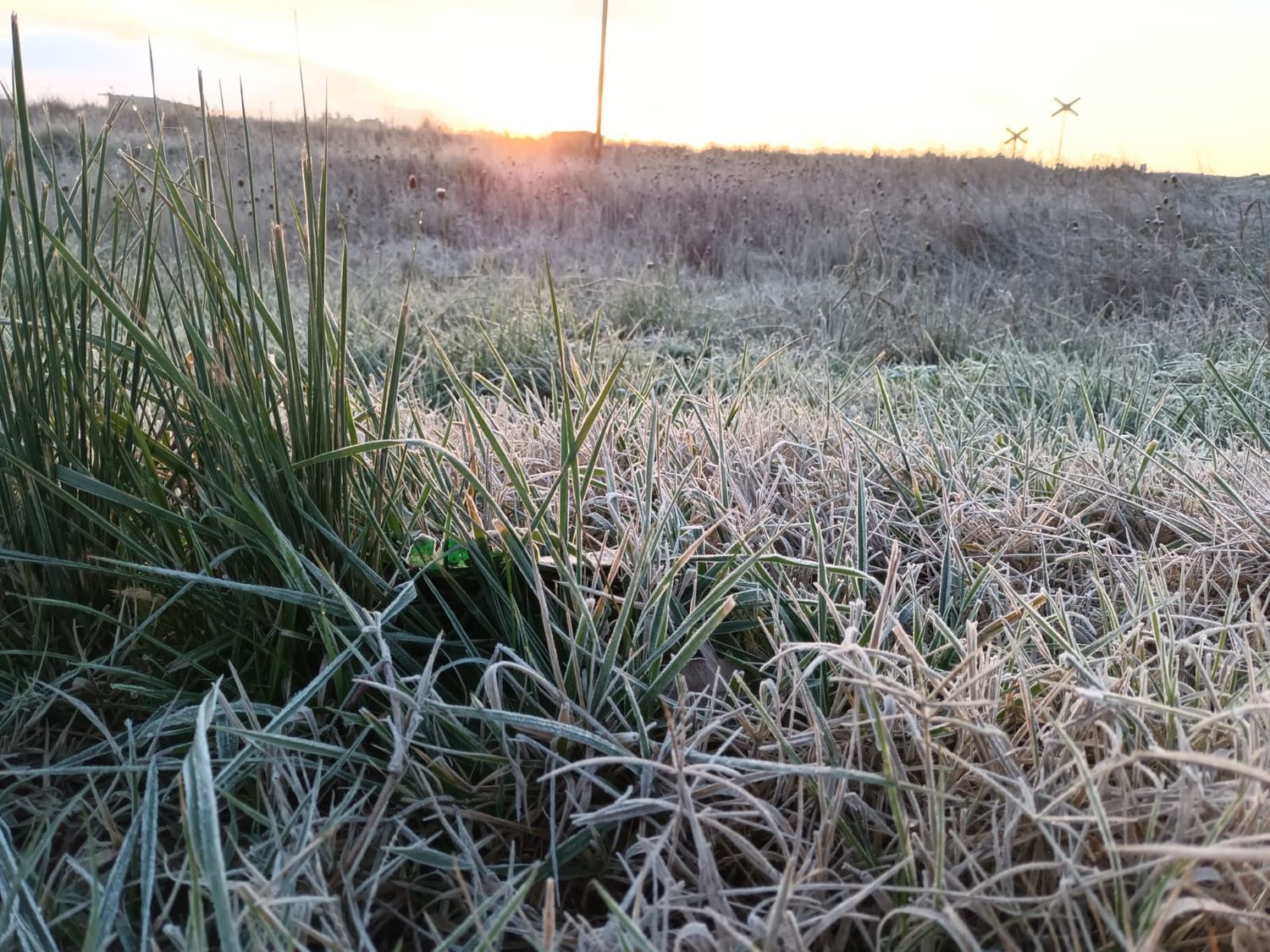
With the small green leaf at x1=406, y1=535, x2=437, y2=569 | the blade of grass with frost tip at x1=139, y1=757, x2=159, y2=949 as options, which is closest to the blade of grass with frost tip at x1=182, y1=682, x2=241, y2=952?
the blade of grass with frost tip at x1=139, y1=757, x2=159, y2=949

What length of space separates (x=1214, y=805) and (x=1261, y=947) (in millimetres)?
114

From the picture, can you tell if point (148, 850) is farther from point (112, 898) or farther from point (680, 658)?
point (680, 658)

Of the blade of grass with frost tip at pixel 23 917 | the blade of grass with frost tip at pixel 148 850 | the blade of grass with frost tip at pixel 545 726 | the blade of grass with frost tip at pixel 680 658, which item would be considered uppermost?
the blade of grass with frost tip at pixel 680 658

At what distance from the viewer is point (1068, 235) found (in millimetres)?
5832

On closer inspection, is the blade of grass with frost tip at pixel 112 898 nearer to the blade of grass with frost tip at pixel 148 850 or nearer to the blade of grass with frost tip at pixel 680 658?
the blade of grass with frost tip at pixel 148 850

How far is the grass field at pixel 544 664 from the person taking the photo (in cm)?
66

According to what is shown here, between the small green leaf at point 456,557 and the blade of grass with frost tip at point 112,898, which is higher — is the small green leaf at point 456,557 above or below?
above

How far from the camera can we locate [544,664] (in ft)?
3.11

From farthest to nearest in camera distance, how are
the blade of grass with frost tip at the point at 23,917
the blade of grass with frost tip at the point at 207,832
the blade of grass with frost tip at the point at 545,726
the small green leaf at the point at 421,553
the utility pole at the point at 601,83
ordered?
the utility pole at the point at 601,83, the small green leaf at the point at 421,553, the blade of grass with frost tip at the point at 545,726, the blade of grass with frost tip at the point at 23,917, the blade of grass with frost tip at the point at 207,832

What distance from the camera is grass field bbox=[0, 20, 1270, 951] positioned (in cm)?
66

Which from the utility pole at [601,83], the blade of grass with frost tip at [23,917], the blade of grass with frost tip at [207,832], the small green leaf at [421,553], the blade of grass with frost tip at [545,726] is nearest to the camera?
the blade of grass with frost tip at [207,832]

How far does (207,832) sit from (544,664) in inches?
17.6

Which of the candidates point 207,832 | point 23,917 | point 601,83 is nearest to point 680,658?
point 207,832

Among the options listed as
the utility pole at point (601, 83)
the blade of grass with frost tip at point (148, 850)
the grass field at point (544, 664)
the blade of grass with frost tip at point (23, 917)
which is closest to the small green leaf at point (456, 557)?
the grass field at point (544, 664)
